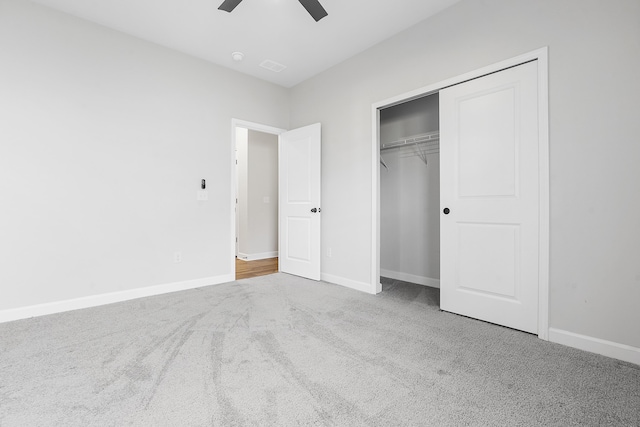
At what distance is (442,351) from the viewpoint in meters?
1.95

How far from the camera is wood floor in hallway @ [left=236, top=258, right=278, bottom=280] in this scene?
14.2 feet

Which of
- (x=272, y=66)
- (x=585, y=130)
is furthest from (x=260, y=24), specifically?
(x=585, y=130)

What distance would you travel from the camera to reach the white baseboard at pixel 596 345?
71.3 inches

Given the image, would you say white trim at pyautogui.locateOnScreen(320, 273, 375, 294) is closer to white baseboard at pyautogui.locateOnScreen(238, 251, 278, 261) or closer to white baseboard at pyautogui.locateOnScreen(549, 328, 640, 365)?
white baseboard at pyautogui.locateOnScreen(549, 328, 640, 365)

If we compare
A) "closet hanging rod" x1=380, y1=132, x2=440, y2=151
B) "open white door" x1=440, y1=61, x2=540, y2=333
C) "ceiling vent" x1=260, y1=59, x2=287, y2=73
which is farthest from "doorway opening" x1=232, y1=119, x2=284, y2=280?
"open white door" x1=440, y1=61, x2=540, y2=333

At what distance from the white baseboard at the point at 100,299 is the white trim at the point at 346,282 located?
1307 mm

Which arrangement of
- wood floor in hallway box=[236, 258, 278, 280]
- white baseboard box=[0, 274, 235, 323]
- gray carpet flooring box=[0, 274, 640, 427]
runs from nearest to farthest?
gray carpet flooring box=[0, 274, 640, 427]
white baseboard box=[0, 274, 235, 323]
wood floor in hallway box=[236, 258, 278, 280]

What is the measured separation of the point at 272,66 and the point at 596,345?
13.8ft

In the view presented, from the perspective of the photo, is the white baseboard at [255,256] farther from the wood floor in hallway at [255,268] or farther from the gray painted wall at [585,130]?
the gray painted wall at [585,130]

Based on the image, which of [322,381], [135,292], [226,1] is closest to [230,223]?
[135,292]

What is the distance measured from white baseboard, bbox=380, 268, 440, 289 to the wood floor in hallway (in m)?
1.70

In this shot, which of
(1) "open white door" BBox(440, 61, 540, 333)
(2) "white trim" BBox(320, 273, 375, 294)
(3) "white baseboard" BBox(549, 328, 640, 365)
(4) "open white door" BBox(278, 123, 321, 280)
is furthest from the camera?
(4) "open white door" BBox(278, 123, 321, 280)

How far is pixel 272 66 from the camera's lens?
12.6 feet

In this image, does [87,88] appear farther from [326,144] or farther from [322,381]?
→ [322,381]
